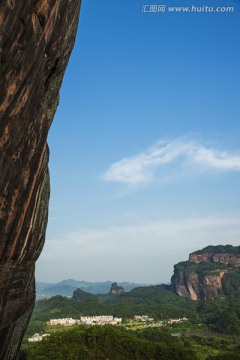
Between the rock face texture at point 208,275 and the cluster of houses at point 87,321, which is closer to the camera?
the cluster of houses at point 87,321

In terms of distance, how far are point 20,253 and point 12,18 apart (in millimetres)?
4701

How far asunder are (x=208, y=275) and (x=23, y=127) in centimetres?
15544

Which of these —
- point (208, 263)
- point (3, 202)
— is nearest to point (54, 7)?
point (3, 202)

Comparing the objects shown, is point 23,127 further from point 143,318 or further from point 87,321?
point 143,318

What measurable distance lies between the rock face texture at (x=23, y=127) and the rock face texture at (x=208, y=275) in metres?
153

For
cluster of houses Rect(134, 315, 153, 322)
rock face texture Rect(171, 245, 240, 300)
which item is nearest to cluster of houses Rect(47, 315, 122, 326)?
cluster of houses Rect(134, 315, 153, 322)

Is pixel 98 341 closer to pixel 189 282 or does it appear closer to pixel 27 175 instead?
pixel 27 175

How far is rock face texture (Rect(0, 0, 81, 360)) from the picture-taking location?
5.46 meters

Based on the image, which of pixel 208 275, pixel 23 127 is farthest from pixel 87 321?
pixel 23 127

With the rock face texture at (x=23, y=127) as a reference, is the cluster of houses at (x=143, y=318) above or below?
below

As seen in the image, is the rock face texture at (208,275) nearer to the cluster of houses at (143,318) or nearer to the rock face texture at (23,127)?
the cluster of houses at (143,318)

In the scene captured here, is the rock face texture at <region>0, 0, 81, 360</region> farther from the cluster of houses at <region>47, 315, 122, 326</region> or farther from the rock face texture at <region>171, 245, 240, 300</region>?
the rock face texture at <region>171, 245, 240, 300</region>

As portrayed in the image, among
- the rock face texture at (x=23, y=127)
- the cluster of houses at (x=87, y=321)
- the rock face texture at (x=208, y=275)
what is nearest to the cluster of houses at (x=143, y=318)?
the cluster of houses at (x=87, y=321)

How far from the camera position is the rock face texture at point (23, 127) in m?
5.46
